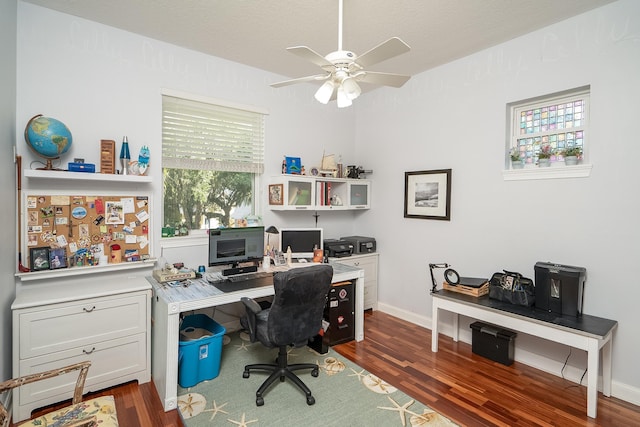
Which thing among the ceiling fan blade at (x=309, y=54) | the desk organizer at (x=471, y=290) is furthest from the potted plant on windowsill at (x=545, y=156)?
the ceiling fan blade at (x=309, y=54)

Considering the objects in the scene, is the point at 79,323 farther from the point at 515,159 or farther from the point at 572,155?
the point at 572,155

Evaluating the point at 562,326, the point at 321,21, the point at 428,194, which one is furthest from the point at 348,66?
the point at 562,326

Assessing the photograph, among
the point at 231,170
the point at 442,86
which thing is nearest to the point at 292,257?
the point at 231,170

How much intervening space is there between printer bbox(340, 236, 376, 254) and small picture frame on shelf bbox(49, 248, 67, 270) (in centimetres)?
285

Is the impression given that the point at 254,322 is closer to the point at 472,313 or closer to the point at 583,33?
the point at 472,313

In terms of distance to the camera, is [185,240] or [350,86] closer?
[350,86]

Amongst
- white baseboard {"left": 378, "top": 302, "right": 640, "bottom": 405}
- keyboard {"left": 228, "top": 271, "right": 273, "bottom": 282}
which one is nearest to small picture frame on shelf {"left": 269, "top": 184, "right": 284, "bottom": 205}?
keyboard {"left": 228, "top": 271, "right": 273, "bottom": 282}

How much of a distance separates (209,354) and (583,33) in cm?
391

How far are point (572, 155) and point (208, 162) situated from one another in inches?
130

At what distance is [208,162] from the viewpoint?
328cm

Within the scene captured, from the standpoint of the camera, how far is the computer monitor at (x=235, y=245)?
2869 millimetres

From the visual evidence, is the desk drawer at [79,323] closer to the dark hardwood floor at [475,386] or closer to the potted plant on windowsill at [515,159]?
the dark hardwood floor at [475,386]

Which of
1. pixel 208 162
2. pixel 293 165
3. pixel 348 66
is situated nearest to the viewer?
pixel 348 66

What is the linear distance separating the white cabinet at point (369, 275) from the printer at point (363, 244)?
7 cm
